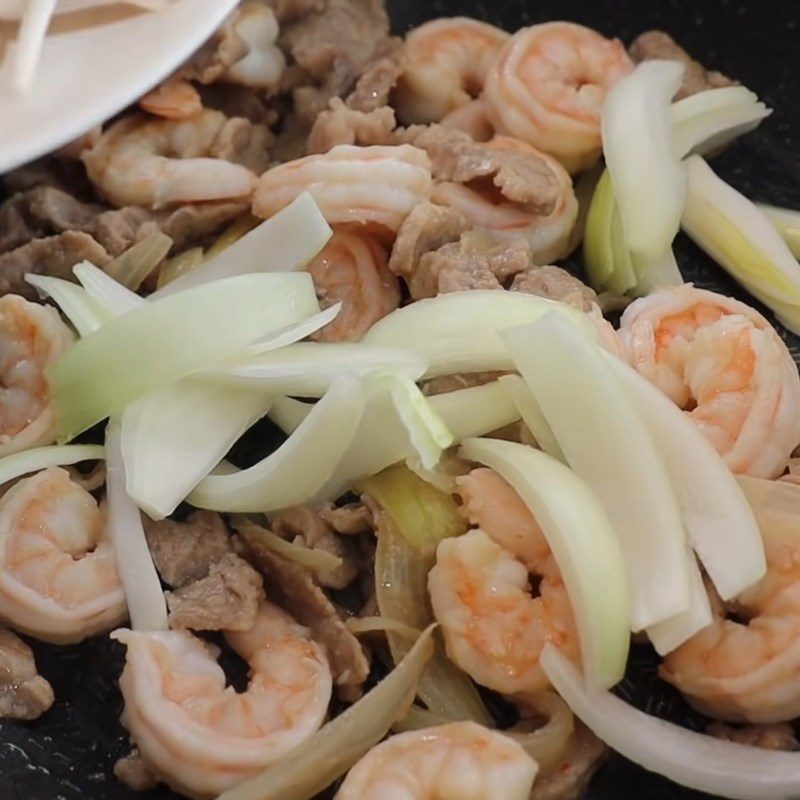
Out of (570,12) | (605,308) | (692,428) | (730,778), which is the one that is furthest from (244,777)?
(570,12)

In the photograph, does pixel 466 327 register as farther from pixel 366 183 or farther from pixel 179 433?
pixel 179 433

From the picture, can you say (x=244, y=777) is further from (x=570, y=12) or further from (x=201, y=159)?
(x=570, y=12)

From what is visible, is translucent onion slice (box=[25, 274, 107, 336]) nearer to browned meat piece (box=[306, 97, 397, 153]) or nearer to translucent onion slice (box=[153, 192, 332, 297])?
translucent onion slice (box=[153, 192, 332, 297])

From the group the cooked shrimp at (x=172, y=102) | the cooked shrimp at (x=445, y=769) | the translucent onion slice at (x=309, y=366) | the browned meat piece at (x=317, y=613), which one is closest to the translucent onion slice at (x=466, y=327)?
the translucent onion slice at (x=309, y=366)

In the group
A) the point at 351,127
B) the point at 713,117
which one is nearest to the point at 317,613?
the point at 351,127

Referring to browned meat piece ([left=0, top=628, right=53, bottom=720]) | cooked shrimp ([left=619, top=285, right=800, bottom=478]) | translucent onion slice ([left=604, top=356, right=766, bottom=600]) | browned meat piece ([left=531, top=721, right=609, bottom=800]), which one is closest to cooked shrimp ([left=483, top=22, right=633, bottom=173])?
cooked shrimp ([left=619, top=285, right=800, bottom=478])
